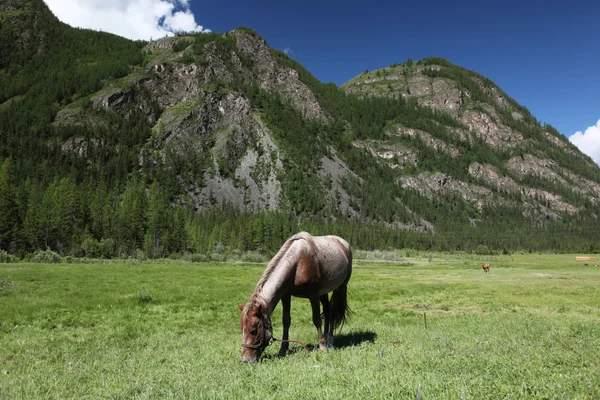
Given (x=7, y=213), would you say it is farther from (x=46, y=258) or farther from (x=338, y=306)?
(x=338, y=306)

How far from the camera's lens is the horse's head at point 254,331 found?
8.64 m

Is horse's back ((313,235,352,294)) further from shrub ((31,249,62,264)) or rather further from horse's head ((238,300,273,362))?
shrub ((31,249,62,264))

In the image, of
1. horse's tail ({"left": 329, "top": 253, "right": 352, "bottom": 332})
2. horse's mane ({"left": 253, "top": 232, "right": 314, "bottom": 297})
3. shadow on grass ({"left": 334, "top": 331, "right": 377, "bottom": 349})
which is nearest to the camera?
horse's mane ({"left": 253, "top": 232, "right": 314, "bottom": 297})

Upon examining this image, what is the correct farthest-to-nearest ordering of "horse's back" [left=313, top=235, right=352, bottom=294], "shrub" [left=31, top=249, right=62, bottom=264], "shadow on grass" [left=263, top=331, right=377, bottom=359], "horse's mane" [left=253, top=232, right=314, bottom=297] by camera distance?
"shrub" [left=31, top=249, right=62, bottom=264] → "shadow on grass" [left=263, top=331, right=377, bottom=359] → "horse's back" [left=313, top=235, right=352, bottom=294] → "horse's mane" [left=253, top=232, right=314, bottom=297]

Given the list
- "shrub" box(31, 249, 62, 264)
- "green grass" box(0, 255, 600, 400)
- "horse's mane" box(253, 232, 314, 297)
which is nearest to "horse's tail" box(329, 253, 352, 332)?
"green grass" box(0, 255, 600, 400)

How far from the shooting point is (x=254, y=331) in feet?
28.5

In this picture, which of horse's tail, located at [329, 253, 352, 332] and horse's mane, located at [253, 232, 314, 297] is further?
horse's tail, located at [329, 253, 352, 332]

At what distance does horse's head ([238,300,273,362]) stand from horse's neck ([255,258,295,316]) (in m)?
0.39

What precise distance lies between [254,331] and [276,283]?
1422mm

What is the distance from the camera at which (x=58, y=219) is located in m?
99.1

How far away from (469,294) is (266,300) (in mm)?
27645

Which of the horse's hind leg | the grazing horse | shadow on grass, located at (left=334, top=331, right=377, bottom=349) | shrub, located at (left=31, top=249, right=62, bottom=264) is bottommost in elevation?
shrub, located at (left=31, top=249, right=62, bottom=264)

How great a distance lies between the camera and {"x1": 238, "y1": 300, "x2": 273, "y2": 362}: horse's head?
28.3 feet

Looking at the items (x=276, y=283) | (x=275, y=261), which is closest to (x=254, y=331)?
Answer: (x=276, y=283)
